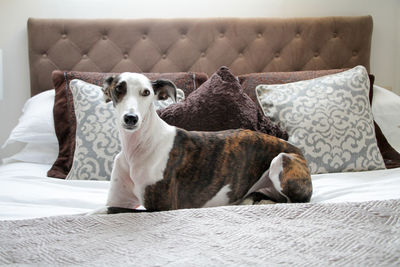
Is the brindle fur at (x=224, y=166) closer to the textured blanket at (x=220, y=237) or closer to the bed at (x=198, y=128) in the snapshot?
the bed at (x=198, y=128)

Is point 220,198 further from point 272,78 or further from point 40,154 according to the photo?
point 40,154

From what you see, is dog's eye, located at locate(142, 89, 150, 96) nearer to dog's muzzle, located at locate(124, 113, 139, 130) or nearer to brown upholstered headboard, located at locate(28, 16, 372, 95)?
dog's muzzle, located at locate(124, 113, 139, 130)

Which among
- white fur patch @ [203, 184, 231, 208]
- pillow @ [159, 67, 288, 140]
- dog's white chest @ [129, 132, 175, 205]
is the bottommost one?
white fur patch @ [203, 184, 231, 208]

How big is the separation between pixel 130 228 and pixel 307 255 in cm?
41

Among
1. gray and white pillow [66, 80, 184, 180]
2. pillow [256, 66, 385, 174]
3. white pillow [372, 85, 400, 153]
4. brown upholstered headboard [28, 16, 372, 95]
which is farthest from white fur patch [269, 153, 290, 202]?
brown upholstered headboard [28, 16, 372, 95]

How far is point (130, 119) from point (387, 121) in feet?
5.25

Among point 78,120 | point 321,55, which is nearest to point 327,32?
point 321,55

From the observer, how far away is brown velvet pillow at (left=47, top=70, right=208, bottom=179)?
6.10ft

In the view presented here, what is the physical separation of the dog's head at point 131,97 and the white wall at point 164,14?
57.6 inches

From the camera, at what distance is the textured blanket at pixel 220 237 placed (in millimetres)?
690

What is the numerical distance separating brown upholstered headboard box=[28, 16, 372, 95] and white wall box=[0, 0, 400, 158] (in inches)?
6.3

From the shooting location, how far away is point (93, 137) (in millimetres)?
1774

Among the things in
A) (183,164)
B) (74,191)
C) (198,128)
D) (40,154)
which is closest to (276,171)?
(183,164)

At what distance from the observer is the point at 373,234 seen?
0.80m
